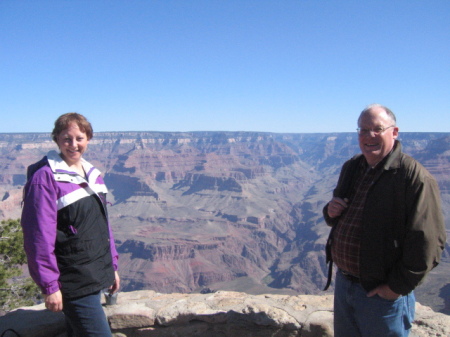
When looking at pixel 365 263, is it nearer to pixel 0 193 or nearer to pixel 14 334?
pixel 14 334

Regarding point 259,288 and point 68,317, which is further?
point 259,288

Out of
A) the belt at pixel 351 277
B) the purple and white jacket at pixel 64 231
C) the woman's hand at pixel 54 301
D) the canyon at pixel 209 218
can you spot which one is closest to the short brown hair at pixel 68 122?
the purple and white jacket at pixel 64 231

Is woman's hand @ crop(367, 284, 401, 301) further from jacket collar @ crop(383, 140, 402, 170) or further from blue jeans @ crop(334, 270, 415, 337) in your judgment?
jacket collar @ crop(383, 140, 402, 170)

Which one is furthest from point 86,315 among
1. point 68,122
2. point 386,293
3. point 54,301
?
point 386,293

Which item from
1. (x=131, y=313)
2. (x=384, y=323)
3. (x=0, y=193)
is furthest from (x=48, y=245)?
(x=0, y=193)

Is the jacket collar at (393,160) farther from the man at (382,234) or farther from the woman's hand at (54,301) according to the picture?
the woman's hand at (54,301)

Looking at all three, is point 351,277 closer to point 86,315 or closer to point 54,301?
point 86,315
